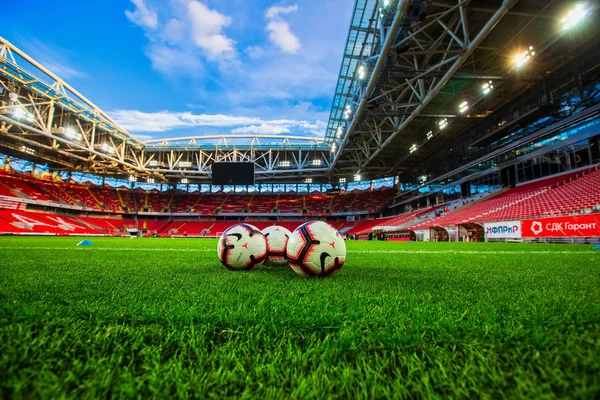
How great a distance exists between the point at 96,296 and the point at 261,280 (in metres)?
1.44

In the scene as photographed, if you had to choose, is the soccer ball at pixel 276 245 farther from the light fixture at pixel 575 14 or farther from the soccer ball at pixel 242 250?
the light fixture at pixel 575 14

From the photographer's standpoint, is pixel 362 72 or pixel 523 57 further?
pixel 362 72

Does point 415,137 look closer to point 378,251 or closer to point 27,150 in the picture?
point 378,251

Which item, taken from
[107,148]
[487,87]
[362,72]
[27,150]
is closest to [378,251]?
[362,72]

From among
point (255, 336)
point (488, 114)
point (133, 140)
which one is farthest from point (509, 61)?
point (133, 140)

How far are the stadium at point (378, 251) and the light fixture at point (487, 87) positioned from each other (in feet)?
0.50

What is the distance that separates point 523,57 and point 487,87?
115 inches

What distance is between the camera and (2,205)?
27.9 meters

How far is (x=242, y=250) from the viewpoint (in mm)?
3613

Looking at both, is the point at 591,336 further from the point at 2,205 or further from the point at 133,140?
the point at 2,205

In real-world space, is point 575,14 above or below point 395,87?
above

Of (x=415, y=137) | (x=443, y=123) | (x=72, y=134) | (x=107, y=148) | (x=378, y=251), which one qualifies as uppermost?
(x=415, y=137)

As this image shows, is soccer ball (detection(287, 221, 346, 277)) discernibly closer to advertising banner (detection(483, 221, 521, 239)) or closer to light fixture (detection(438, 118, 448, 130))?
advertising banner (detection(483, 221, 521, 239))

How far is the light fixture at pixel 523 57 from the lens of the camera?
13031mm
